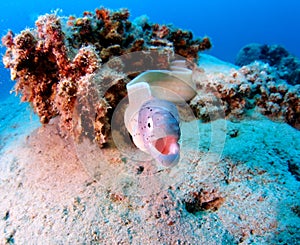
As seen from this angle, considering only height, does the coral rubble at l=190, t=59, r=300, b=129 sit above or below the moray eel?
above

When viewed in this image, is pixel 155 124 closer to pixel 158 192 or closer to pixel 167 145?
pixel 167 145

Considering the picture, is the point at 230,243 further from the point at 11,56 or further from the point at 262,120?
the point at 11,56

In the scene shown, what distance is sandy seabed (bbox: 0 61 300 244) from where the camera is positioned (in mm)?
2512

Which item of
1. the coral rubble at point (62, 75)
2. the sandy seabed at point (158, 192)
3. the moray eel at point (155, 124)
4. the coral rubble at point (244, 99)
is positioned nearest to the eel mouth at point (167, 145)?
the moray eel at point (155, 124)

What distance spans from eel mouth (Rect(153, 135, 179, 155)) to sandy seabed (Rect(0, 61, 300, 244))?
91 centimetres

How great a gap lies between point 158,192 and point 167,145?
3.35 ft

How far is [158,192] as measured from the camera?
9.58 ft

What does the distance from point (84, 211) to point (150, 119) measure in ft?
4.70

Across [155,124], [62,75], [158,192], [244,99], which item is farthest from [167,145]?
[244,99]

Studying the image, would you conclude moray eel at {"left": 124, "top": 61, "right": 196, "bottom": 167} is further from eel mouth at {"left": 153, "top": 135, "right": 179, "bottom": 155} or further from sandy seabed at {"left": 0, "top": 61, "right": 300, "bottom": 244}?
sandy seabed at {"left": 0, "top": 61, "right": 300, "bottom": 244}

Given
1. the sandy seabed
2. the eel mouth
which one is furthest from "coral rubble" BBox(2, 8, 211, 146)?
the eel mouth

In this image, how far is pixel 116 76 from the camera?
3.60 metres

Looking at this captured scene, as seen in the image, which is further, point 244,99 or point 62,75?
point 244,99

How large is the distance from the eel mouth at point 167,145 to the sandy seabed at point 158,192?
2.99 ft
